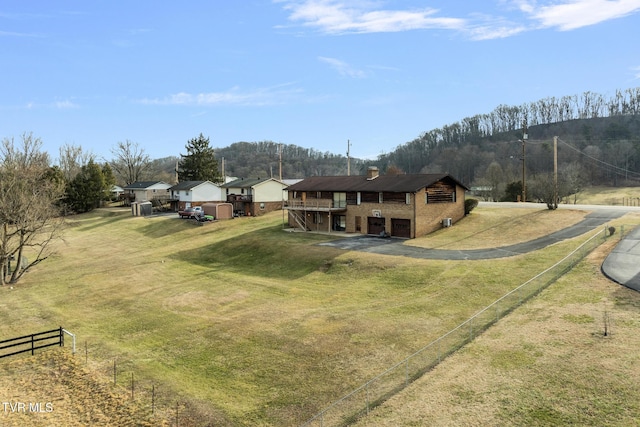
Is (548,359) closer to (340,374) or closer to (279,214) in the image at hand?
(340,374)

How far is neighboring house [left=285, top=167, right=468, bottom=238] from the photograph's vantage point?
1677 inches

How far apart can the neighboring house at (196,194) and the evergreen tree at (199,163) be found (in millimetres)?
13752

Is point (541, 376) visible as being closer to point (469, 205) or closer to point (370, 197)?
point (370, 197)

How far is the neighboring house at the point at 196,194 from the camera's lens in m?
73.2

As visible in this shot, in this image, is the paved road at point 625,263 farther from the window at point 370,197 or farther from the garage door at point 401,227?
the window at point 370,197

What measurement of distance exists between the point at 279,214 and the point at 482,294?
41891 millimetres

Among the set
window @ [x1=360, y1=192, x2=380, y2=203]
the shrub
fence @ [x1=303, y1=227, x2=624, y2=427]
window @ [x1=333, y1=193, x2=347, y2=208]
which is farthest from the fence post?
the shrub

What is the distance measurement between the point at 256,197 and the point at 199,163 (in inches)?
1284

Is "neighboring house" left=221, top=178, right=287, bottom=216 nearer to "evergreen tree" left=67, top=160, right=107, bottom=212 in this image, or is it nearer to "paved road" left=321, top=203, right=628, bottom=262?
"paved road" left=321, top=203, right=628, bottom=262

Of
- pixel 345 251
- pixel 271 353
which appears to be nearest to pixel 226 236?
pixel 345 251

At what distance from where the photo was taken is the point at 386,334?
2119cm

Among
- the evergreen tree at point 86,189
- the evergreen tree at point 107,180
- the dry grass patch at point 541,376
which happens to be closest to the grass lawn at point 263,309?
the dry grass patch at point 541,376

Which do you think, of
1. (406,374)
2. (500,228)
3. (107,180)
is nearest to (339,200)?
(500,228)

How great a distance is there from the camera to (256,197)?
214 ft
